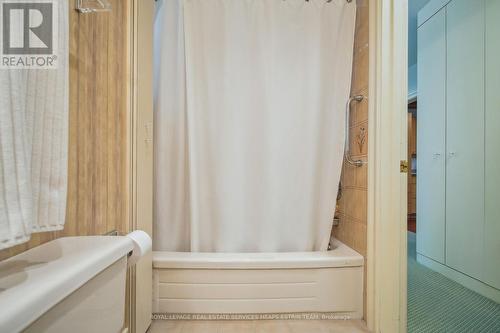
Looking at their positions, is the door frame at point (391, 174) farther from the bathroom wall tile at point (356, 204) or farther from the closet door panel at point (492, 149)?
the closet door panel at point (492, 149)

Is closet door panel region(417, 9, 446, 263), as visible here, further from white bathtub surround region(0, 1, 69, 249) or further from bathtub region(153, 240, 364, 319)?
white bathtub surround region(0, 1, 69, 249)

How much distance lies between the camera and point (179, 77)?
5.43 ft

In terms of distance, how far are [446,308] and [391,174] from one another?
109 cm

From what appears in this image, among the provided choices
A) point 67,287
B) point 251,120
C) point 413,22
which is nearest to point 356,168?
point 251,120

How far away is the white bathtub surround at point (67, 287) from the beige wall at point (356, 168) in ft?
4.27

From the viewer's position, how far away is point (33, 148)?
22.4 inches

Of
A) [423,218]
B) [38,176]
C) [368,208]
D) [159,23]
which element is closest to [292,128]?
[368,208]

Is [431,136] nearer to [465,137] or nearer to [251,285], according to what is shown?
[465,137]

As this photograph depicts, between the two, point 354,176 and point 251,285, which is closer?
point 251,285

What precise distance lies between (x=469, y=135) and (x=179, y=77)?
2.26m

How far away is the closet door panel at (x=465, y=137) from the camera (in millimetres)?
1851

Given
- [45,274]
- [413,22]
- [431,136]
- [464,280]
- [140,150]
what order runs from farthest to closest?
[413,22], [431,136], [464,280], [140,150], [45,274]

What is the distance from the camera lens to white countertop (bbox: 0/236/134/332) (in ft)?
1.18

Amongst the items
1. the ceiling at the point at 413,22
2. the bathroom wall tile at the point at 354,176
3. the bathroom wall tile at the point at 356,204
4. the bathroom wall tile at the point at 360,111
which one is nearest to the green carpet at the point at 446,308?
the bathroom wall tile at the point at 356,204
